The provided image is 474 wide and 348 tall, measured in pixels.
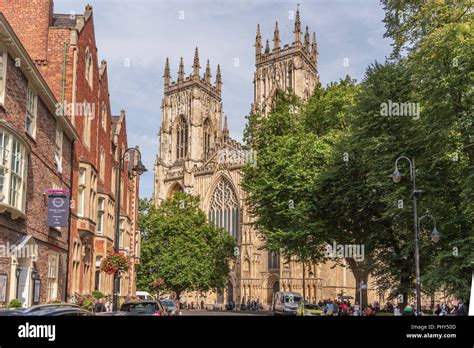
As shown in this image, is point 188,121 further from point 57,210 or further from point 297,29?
point 57,210

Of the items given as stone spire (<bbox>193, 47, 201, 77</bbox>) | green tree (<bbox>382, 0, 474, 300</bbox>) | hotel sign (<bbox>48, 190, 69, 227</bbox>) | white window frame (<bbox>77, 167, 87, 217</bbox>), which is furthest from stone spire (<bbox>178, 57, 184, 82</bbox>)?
hotel sign (<bbox>48, 190, 69, 227</bbox>)

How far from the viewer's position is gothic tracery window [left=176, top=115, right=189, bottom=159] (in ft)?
312

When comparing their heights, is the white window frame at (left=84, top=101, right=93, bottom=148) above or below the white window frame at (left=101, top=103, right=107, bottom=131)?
below

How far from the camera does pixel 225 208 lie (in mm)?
83625

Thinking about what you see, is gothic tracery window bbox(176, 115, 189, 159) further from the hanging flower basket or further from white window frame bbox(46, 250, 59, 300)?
white window frame bbox(46, 250, 59, 300)

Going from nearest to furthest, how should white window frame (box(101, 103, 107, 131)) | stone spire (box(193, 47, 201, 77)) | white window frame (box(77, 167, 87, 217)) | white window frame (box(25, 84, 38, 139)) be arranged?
white window frame (box(25, 84, 38, 139))
white window frame (box(77, 167, 87, 217))
white window frame (box(101, 103, 107, 131))
stone spire (box(193, 47, 201, 77))

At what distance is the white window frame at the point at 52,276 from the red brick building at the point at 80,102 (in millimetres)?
2149

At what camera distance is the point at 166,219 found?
6147 centimetres

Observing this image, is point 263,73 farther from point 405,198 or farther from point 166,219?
point 405,198

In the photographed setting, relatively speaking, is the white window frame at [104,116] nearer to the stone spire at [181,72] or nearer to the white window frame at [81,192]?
the white window frame at [81,192]

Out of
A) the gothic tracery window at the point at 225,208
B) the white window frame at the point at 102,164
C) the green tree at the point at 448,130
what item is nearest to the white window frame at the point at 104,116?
the white window frame at the point at 102,164

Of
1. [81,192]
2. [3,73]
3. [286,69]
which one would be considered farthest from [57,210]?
[286,69]

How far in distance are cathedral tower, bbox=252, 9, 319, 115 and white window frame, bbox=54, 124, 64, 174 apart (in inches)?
2448
